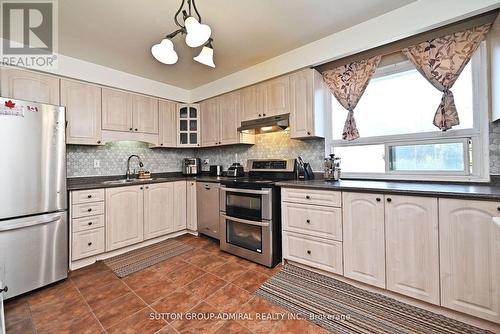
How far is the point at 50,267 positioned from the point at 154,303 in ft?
3.68

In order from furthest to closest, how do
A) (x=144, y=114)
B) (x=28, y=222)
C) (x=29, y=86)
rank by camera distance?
(x=144, y=114) < (x=29, y=86) < (x=28, y=222)

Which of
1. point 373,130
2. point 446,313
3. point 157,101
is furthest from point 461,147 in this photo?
point 157,101

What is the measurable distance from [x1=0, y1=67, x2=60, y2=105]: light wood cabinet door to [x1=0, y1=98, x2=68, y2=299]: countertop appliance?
0.60 m

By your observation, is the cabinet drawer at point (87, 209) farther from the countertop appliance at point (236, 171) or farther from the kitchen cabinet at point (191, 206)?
the countertop appliance at point (236, 171)

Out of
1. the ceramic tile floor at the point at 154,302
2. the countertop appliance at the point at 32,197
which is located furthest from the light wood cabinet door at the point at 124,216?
the countertop appliance at the point at 32,197

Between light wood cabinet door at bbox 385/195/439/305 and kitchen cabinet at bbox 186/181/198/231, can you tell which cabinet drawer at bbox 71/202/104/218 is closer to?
kitchen cabinet at bbox 186/181/198/231

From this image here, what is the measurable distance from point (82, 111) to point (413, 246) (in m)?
3.72

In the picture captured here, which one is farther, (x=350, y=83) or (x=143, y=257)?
(x=143, y=257)

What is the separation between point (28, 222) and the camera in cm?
184

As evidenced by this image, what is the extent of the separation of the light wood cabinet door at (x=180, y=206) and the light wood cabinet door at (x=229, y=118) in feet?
3.11

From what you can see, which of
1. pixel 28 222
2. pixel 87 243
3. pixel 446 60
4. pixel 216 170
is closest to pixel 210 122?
pixel 216 170

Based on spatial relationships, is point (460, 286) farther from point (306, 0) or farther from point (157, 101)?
point (157, 101)

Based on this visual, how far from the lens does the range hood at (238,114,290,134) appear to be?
261 cm

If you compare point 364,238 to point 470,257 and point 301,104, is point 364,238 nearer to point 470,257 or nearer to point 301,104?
point 470,257
